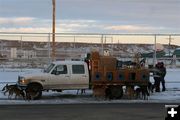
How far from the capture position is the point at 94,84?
74.7 feet

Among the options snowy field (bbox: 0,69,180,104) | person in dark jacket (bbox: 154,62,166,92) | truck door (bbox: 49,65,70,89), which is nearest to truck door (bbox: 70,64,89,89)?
truck door (bbox: 49,65,70,89)

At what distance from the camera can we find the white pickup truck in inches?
877

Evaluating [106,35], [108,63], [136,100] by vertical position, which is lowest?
[136,100]

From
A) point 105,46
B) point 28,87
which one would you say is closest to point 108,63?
point 28,87

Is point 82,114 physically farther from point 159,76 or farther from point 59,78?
point 159,76

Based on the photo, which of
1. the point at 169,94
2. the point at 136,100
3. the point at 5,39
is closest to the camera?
the point at 136,100

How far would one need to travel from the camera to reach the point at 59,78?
2266 centimetres

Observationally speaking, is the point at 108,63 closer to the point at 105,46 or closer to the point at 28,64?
the point at 105,46

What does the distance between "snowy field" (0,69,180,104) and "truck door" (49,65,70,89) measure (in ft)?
2.46

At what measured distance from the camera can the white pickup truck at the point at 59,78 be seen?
22.3 metres

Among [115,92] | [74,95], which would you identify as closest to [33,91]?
[74,95]

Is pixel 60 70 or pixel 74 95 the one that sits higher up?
pixel 60 70

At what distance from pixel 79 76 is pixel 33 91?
2.53m

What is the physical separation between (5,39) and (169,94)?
37.6 feet
